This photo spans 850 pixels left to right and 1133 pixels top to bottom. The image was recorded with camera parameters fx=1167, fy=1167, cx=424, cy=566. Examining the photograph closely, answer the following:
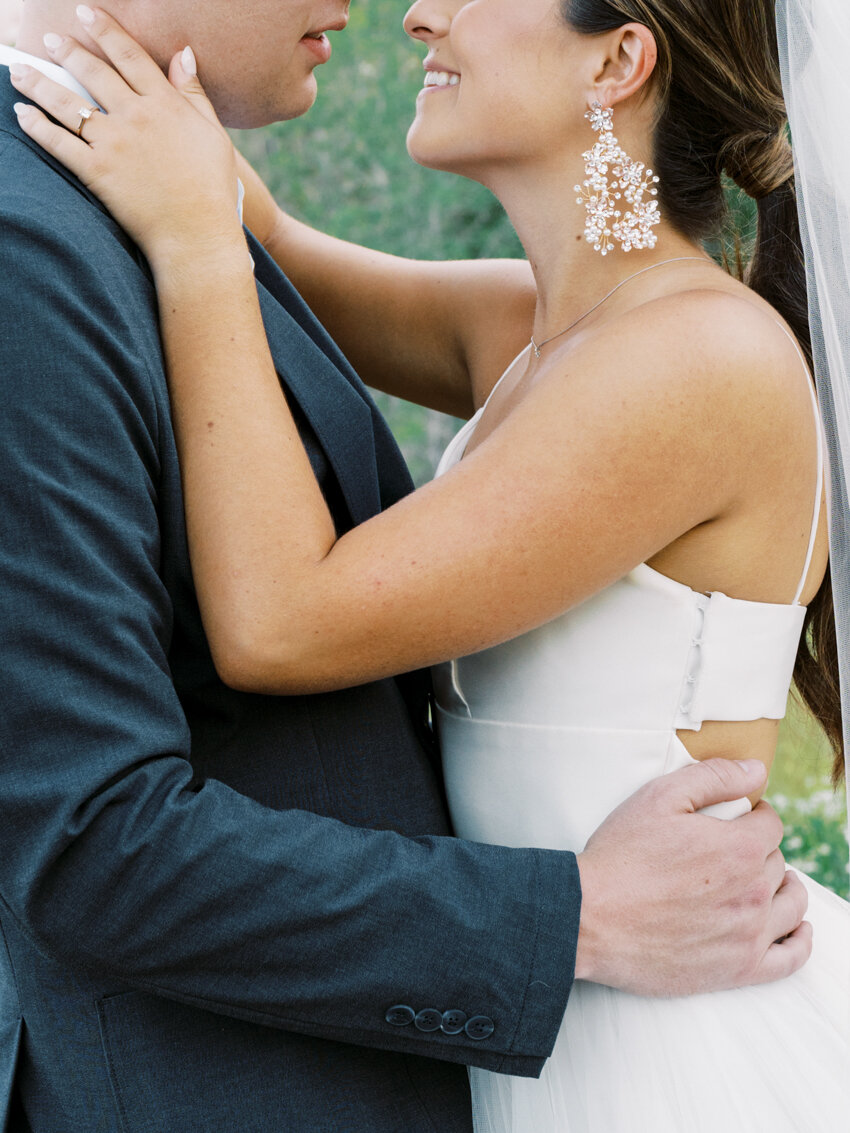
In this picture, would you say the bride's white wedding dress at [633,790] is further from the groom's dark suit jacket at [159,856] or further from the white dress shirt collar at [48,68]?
the white dress shirt collar at [48,68]

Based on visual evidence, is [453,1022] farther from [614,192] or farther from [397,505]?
[614,192]

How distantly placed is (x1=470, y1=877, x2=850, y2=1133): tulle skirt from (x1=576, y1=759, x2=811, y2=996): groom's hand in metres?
0.05

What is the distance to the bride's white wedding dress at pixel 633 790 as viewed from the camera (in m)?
1.61

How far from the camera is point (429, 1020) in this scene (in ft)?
4.64

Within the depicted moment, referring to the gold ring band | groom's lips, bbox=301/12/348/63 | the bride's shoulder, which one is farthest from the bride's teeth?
the gold ring band

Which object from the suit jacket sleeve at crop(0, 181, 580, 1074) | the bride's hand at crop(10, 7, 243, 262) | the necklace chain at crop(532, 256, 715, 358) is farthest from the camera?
the necklace chain at crop(532, 256, 715, 358)

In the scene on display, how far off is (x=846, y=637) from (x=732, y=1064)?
25.0 inches

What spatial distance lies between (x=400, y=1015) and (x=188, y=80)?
1.32 m

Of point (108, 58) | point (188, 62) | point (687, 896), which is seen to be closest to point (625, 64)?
point (188, 62)

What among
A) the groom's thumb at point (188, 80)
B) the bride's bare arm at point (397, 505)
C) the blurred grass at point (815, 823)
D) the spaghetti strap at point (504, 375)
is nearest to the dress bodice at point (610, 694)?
the bride's bare arm at point (397, 505)

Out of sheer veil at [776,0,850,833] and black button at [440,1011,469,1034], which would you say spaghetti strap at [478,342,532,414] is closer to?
sheer veil at [776,0,850,833]

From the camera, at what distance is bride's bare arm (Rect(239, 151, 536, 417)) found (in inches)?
96.6

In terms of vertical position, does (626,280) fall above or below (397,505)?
above

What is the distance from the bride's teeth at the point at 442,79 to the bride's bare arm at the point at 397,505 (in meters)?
0.58
